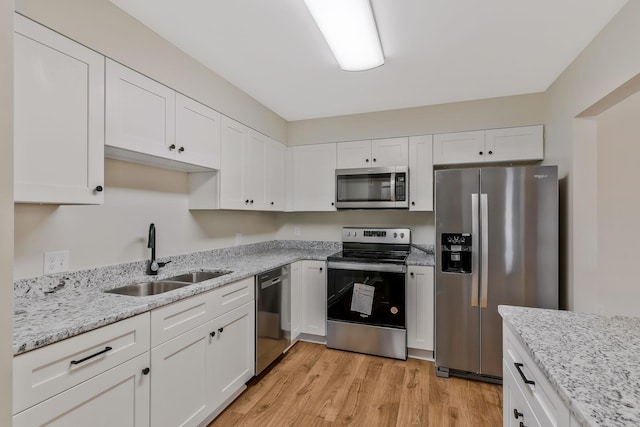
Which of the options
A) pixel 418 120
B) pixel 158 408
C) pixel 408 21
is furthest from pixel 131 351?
pixel 418 120

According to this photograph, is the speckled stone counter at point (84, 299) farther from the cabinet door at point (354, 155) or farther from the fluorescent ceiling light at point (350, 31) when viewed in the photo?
the fluorescent ceiling light at point (350, 31)

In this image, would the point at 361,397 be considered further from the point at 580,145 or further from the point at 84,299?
the point at 580,145

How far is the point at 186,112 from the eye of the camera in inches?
84.2

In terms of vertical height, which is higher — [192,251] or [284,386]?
[192,251]

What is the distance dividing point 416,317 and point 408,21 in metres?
2.40

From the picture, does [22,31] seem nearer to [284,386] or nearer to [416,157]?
[284,386]

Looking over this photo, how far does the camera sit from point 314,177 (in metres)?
3.56

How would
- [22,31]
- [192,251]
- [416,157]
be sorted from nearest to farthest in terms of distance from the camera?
[22,31] → [192,251] → [416,157]

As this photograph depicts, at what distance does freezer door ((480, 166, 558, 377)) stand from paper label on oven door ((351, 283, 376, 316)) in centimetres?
94

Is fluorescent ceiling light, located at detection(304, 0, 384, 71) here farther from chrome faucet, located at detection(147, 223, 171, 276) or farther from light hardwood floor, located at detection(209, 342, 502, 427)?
light hardwood floor, located at detection(209, 342, 502, 427)

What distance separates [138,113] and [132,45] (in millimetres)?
388

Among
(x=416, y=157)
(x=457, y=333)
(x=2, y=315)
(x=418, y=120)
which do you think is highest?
(x=418, y=120)

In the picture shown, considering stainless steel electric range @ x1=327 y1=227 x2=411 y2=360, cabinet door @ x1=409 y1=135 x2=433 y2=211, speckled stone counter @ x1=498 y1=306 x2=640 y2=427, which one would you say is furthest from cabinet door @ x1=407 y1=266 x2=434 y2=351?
speckled stone counter @ x1=498 y1=306 x2=640 y2=427

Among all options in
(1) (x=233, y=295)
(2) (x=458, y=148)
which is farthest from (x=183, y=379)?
(2) (x=458, y=148)
